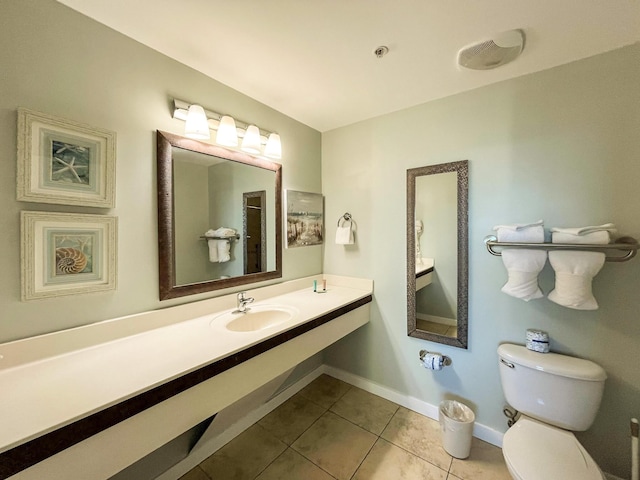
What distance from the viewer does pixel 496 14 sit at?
1088mm

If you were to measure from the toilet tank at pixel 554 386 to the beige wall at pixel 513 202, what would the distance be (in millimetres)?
159

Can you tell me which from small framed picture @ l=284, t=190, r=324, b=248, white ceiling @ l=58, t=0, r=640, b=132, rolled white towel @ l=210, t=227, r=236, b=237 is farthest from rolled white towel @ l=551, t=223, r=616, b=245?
rolled white towel @ l=210, t=227, r=236, b=237

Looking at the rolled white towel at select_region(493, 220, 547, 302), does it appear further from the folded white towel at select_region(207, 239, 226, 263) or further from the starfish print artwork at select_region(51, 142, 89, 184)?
the starfish print artwork at select_region(51, 142, 89, 184)

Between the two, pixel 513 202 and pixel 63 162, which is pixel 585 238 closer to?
pixel 513 202

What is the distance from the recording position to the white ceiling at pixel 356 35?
1056 mm

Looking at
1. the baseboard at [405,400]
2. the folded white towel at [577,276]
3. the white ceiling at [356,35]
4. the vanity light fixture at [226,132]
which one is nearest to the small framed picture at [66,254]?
the vanity light fixture at [226,132]

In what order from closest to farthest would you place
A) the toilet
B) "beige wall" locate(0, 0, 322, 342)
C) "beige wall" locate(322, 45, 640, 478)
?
"beige wall" locate(0, 0, 322, 342) → the toilet → "beige wall" locate(322, 45, 640, 478)

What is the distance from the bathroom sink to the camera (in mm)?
1473

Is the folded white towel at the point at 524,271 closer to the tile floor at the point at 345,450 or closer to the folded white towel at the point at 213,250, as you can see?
the tile floor at the point at 345,450

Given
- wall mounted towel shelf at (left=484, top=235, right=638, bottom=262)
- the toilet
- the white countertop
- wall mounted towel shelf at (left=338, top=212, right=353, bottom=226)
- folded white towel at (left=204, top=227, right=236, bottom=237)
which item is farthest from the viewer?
wall mounted towel shelf at (left=338, top=212, right=353, bottom=226)

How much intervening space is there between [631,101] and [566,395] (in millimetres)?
1529

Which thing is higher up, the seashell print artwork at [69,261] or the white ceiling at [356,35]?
the white ceiling at [356,35]

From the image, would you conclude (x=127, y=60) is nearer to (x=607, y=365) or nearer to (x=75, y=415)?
(x=75, y=415)

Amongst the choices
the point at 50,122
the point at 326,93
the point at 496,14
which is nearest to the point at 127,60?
the point at 50,122
